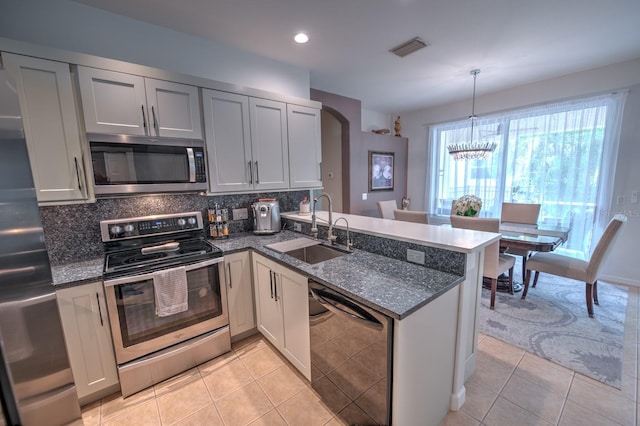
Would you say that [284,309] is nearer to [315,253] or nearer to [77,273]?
[315,253]

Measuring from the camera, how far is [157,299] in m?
1.75

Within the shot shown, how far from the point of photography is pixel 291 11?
1.99 m

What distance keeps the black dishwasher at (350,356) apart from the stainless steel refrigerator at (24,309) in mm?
1070

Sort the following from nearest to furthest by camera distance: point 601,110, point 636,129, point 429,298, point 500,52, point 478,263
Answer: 1. point 429,298
2. point 478,263
3. point 500,52
4. point 636,129
5. point 601,110

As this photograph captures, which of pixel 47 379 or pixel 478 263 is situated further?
pixel 478 263

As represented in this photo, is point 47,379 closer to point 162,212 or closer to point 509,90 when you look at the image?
point 162,212

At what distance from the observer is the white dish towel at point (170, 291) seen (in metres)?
1.74

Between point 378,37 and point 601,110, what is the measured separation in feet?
10.5

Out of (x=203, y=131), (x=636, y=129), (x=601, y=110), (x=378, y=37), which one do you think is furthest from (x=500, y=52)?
(x=203, y=131)

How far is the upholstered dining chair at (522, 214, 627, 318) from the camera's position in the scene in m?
2.36

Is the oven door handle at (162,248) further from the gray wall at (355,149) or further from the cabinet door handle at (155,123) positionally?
the gray wall at (355,149)

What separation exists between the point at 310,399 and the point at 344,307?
0.85 metres

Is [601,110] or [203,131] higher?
[601,110]

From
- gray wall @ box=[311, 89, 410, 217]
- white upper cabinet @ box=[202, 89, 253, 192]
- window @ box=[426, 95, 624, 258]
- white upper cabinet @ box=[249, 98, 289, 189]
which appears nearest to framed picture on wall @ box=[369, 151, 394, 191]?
gray wall @ box=[311, 89, 410, 217]
